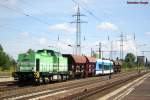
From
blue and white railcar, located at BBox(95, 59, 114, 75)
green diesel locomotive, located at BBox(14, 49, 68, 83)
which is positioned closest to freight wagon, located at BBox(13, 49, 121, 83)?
green diesel locomotive, located at BBox(14, 49, 68, 83)

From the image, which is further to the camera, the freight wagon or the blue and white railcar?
the blue and white railcar

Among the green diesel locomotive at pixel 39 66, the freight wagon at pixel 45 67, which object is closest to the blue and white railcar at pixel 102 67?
the freight wagon at pixel 45 67

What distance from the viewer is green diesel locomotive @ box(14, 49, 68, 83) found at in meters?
37.9

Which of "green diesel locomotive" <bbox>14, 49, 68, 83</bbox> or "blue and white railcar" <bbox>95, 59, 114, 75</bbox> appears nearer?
"green diesel locomotive" <bbox>14, 49, 68, 83</bbox>

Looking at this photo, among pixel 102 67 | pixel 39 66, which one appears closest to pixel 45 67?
pixel 39 66

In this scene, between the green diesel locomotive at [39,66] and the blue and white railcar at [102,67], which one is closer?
the green diesel locomotive at [39,66]

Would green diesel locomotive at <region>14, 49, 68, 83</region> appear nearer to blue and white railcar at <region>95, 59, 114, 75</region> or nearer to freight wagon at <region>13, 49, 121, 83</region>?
freight wagon at <region>13, 49, 121, 83</region>

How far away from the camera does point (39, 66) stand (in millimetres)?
39375

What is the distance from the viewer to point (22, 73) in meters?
37.9

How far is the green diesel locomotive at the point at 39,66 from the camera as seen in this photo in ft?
124

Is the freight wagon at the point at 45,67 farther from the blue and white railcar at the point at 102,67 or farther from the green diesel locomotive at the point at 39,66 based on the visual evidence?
the blue and white railcar at the point at 102,67

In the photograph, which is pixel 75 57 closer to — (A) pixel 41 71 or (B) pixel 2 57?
(A) pixel 41 71

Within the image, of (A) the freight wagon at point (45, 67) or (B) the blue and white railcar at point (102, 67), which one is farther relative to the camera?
(B) the blue and white railcar at point (102, 67)

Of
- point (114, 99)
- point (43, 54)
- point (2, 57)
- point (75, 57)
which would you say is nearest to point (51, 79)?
point (43, 54)
